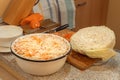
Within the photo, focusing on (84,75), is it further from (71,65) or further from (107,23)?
(107,23)

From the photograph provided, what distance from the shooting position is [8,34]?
97cm

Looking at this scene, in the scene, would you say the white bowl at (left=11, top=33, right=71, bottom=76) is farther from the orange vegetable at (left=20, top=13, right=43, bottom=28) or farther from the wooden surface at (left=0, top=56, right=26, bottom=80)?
the orange vegetable at (left=20, top=13, right=43, bottom=28)

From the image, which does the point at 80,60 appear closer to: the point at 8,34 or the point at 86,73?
the point at 86,73

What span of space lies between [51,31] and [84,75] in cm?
34

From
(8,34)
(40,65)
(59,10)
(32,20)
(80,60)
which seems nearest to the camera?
(40,65)

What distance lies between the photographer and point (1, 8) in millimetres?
1237

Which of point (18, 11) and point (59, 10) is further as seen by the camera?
point (59, 10)

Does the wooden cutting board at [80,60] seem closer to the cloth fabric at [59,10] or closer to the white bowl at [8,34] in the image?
the white bowl at [8,34]

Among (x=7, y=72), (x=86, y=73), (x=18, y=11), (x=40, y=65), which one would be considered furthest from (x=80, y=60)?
(x=18, y=11)

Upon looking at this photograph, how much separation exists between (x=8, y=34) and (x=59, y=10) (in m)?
0.62

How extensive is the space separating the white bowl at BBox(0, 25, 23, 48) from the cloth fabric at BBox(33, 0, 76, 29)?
0.41 metres

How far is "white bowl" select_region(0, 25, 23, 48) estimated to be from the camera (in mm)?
938

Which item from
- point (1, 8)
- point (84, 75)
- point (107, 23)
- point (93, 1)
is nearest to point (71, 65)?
point (84, 75)

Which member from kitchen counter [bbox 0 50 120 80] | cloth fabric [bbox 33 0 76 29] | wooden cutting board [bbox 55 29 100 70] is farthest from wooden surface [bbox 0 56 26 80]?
cloth fabric [bbox 33 0 76 29]
